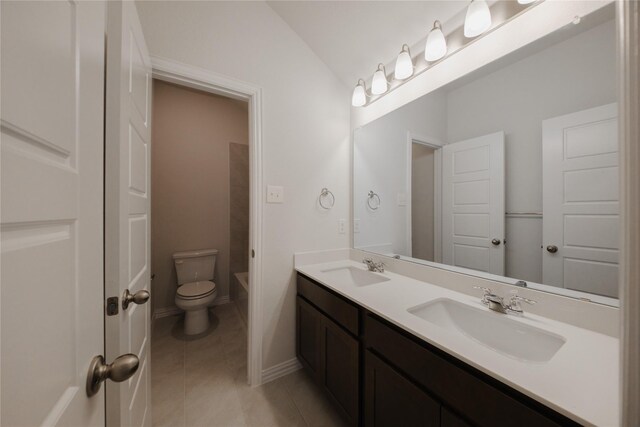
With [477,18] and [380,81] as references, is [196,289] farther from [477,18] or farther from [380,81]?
[477,18]

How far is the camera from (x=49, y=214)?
0.36 m

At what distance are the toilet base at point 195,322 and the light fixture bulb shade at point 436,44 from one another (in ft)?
8.88

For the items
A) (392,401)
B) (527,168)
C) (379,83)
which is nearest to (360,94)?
(379,83)

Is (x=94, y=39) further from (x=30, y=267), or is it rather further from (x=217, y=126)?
(x=217, y=126)

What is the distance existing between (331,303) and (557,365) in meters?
0.92

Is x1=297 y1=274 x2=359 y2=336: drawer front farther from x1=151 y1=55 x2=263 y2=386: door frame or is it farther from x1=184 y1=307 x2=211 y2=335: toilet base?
x1=184 y1=307 x2=211 y2=335: toilet base

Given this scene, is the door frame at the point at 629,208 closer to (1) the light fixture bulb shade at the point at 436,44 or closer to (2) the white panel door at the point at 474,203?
(2) the white panel door at the point at 474,203

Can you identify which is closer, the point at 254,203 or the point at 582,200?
the point at 582,200

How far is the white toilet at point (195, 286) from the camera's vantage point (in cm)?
217

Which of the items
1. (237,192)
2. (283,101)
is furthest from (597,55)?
(237,192)

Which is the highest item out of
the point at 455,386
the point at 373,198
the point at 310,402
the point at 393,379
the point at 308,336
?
the point at 373,198

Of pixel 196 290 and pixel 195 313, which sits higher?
pixel 196 290

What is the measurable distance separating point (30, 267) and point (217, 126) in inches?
112

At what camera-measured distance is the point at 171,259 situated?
8.50ft
